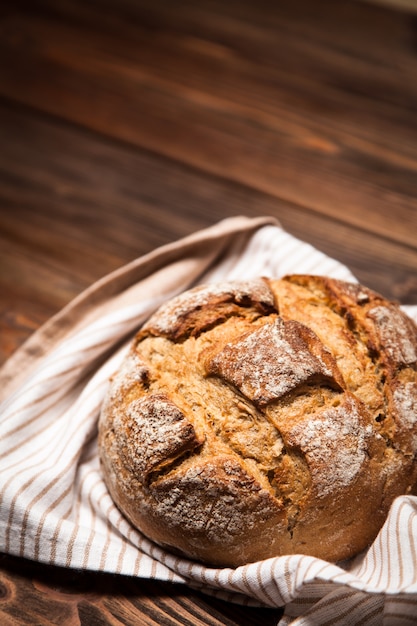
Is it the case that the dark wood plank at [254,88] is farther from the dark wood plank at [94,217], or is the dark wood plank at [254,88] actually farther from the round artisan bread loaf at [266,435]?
the round artisan bread loaf at [266,435]

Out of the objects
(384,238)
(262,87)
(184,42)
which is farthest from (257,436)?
(184,42)

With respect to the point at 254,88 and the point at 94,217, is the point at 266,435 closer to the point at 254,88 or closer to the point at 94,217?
the point at 94,217

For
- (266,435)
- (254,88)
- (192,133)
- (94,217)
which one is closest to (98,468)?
(266,435)

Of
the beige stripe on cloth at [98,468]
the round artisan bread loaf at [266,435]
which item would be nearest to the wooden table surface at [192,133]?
the beige stripe on cloth at [98,468]

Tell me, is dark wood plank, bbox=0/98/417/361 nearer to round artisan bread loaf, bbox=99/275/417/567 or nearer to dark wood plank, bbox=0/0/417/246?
dark wood plank, bbox=0/0/417/246

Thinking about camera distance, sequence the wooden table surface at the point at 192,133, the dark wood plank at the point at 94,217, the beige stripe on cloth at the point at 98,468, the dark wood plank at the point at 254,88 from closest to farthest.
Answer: the beige stripe on cloth at the point at 98,468 < the dark wood plank at the point at 94,217 < the wooden table surface at the point at 192,133 < the dark wood plank at the point at 254,88
